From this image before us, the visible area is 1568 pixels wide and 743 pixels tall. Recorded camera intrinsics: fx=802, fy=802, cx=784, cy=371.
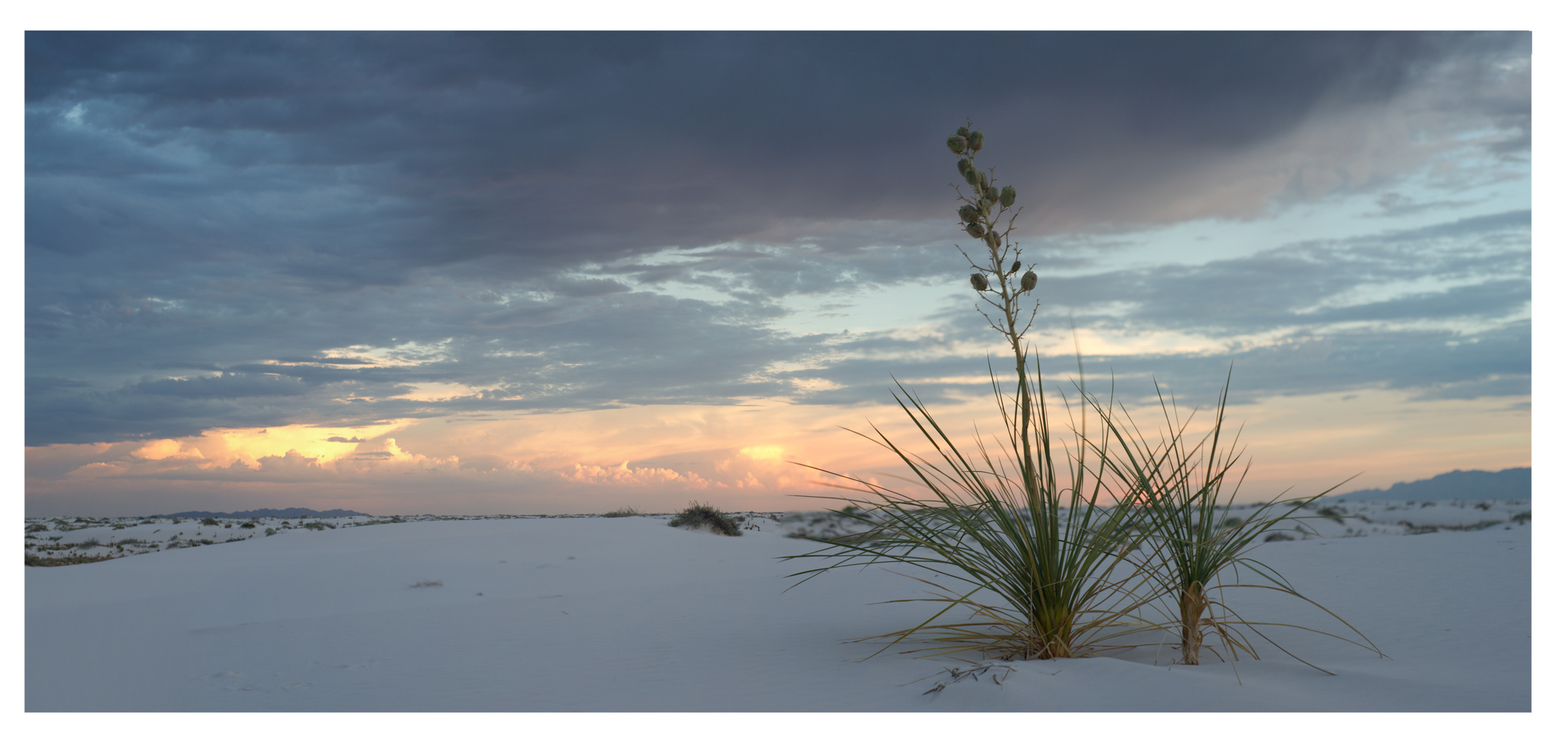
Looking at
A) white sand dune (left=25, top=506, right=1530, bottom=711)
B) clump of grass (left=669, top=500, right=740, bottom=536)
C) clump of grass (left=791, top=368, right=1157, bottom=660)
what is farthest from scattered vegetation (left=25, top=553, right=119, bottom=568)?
clump of grass (left=791, top=368, right=1157, bottom=660)

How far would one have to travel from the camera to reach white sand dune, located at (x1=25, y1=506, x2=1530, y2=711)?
11.6ft

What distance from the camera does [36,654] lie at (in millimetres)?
5145

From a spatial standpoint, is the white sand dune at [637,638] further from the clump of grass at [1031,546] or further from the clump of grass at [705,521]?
the clump of grass at [705,521]

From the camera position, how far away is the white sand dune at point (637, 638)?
3.55 m

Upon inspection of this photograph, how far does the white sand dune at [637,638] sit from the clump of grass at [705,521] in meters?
5.53

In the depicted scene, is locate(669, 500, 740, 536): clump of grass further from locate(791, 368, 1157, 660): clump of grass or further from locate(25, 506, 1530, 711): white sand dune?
locate(791, 368, 1157, 660): clump of grass

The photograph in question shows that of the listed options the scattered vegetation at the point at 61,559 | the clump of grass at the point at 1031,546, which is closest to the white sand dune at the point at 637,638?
the clump of grass at the point at 1031,546

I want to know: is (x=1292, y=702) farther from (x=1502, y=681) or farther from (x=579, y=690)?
(x=579, y=690)

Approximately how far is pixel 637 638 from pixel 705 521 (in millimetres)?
10942

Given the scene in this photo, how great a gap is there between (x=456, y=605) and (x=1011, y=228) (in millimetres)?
5811

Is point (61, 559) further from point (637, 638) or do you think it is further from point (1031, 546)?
point (1031, 546)

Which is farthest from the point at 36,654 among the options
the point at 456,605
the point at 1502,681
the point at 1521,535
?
the point at 1521,535

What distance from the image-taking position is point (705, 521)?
16359mm

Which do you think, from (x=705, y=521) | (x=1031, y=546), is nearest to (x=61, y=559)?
(x=705, y=521)
